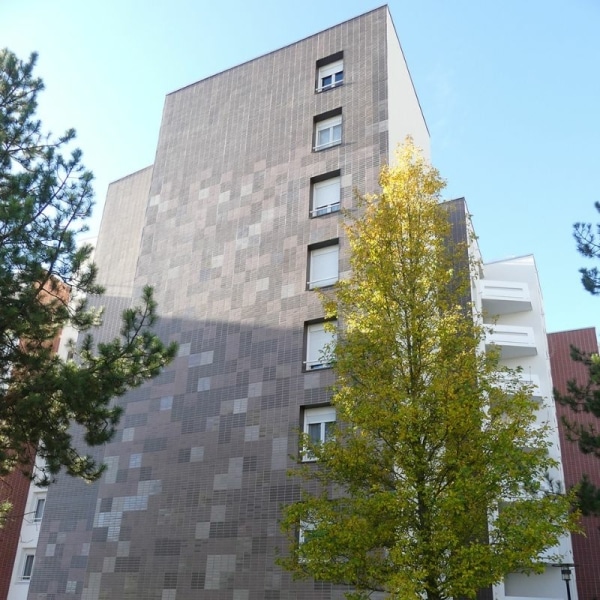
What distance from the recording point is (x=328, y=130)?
23.3m

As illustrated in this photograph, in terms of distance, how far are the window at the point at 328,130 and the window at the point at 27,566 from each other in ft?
66.0

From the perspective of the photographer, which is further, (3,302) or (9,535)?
(9,535)

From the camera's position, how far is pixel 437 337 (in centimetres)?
1234

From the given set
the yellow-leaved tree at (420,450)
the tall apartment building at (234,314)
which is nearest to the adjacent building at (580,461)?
the tall apartment building at (234,314)

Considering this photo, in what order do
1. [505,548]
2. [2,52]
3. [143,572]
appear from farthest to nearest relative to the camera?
1. [143,572]
2. [2,52]
3. [505,548]

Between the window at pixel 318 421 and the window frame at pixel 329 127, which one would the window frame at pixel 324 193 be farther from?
the window at pixel 318 421

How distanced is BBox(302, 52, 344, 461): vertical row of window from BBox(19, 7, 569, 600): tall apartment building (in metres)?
0.05

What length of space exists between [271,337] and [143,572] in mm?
7660

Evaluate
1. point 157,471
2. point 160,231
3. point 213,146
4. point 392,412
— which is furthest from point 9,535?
point 392,412

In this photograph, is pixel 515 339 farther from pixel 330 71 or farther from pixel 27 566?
pixel 27 566

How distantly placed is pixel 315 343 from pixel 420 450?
864 cm

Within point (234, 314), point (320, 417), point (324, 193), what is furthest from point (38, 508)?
point (324, 193)

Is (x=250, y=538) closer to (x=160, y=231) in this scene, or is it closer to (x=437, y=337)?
(x=437, y=337)

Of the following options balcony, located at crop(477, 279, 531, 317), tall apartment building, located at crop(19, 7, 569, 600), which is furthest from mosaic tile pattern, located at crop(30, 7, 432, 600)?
balcony, located at crop(477, 279, 531, 317)
